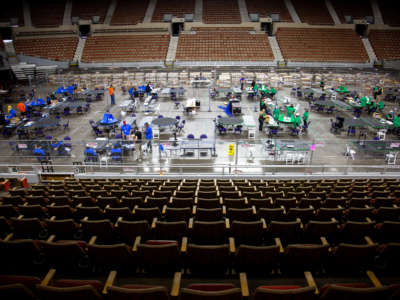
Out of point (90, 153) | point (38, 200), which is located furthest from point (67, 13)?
point (38, 200)

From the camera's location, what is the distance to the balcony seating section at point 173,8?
41.9 m

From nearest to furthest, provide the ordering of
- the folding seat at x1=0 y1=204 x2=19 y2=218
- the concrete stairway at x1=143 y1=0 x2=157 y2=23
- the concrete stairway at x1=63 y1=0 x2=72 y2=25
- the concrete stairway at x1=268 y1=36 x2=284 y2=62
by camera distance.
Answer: the folding seat at x1=0 y1=204 x2=19 y2=218, the concrete stairway at x1=268 y1=36 x2=284 y2=62, the concrete stairway at x1=63 y1=0 x2=72 y2=25, the concrete stairway at x1=143 y1=0 x2=157 y2=23

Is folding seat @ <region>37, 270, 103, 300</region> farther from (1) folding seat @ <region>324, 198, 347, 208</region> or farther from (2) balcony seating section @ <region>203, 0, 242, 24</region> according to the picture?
(2) balcony seating section @ <region>203, 0, 242, 24</region>

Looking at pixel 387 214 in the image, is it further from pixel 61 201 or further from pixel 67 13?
pixel 67 13

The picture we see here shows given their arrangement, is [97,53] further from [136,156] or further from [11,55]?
[136,156]

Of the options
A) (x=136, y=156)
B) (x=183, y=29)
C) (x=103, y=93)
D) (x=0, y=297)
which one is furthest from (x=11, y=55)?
(x=0, y=297)

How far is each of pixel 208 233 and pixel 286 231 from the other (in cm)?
132

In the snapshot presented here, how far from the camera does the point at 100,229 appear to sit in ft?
16.0

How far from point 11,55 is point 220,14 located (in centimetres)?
2814

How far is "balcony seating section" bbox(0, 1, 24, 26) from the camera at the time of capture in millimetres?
40453

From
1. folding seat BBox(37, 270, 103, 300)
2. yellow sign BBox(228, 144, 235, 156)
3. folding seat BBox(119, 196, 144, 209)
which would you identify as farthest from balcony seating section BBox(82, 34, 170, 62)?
folding seat BBox(37, 270, 103, 300)

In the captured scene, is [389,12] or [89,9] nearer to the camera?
[389,12]

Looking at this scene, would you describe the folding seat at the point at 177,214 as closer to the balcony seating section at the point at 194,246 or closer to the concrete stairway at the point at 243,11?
the balcony seating section at the point at 194,246

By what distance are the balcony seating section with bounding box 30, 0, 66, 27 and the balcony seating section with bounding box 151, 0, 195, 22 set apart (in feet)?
46.2
